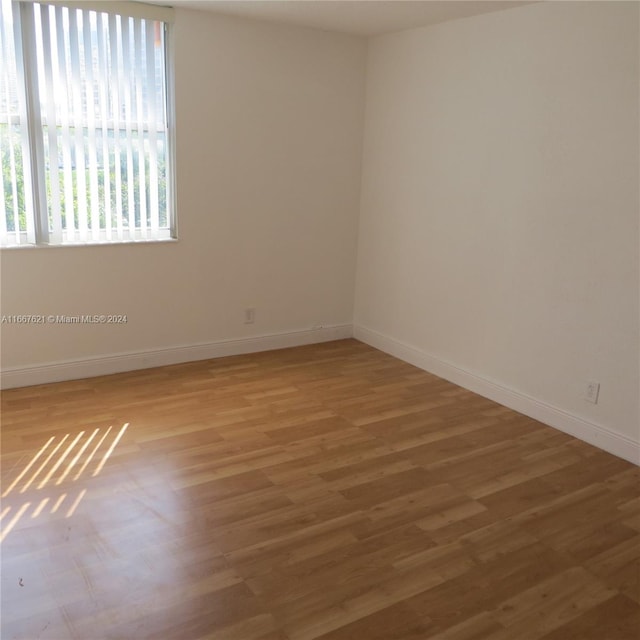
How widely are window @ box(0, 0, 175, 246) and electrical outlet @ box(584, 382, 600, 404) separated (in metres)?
2.88

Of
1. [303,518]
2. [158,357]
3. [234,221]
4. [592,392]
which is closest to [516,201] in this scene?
[592,392]

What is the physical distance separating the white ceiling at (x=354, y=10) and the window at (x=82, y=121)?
0.39 metres

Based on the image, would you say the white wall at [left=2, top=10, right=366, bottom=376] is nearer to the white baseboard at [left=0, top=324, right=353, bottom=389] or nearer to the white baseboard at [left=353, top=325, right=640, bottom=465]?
the white baseboard at [left=0, top=324, right=353, bottom=389]

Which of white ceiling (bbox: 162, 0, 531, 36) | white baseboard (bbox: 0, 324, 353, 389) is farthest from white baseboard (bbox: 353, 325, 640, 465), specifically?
white ceiling (bbox: 162, 0, 531, 36)

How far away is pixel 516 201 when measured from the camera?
376 cm

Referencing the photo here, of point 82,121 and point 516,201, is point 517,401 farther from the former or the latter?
point 82,121

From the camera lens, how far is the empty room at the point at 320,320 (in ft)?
7.72

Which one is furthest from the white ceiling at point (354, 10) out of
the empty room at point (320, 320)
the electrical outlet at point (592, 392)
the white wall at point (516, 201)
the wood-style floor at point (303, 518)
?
the wood-style floor at point (303, 518)

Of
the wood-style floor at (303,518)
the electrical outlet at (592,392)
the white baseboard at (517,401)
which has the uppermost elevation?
the electrical outlet at (592,392)

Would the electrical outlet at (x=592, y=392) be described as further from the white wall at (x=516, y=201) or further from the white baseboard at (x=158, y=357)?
the white baseboard at (x=158, y=357)

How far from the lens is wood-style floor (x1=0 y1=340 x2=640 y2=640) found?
216cm

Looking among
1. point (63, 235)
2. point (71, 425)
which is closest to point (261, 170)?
point (63, 235)

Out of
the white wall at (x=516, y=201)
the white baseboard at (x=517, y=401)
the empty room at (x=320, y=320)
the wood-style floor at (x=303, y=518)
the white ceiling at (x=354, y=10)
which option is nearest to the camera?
the wood-style floor at (x=303, y=518)

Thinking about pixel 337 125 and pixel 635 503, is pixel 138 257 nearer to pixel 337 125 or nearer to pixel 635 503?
pixel 337 125
